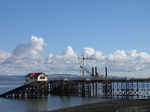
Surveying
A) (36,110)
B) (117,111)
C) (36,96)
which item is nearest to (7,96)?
(36,96)

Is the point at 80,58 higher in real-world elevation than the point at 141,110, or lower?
higher

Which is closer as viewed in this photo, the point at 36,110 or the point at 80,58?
the point at 36,110

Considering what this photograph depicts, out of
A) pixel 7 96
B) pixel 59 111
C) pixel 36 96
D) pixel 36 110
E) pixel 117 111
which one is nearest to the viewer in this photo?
pixel 117 111

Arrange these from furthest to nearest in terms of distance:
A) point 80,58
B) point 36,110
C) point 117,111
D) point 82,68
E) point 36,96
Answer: point 80,58 < point 82,68 < point 36,96 < point 36,110 < point 117,111

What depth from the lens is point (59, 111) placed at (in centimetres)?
5662

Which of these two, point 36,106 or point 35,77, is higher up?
point 35,77

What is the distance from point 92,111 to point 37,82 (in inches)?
1475

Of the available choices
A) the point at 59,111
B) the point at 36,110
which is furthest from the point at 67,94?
the point at 59,111

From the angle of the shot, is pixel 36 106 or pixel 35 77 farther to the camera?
pixel 35 77

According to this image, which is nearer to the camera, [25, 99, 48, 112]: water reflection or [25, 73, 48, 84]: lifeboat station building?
[25, 99, 48, 112]: water reflection

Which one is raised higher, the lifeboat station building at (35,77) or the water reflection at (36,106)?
the lifeboat station building at (35,77)

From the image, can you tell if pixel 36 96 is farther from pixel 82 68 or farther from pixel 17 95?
pixel 82 68

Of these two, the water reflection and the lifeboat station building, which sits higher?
the lifeboat station building

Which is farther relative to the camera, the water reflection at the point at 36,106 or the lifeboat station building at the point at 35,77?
the lifeboat station building at the point at 35,77
